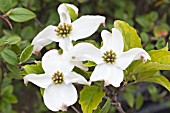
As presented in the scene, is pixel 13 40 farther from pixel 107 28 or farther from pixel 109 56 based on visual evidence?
pixel 107 28

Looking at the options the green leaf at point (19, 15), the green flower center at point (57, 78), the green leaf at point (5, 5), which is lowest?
the green flower center at point (57, 78)

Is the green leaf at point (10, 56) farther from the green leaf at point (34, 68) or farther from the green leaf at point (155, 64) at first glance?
the green leaf at point (155, 64)

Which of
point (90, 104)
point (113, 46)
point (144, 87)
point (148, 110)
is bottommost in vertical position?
point (148, 110)

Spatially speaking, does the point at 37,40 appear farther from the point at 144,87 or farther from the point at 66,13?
the point at 144,87

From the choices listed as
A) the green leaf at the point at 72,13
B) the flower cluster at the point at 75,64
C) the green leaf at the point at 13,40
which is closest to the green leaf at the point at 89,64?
the flower cluster at the point at 75,64

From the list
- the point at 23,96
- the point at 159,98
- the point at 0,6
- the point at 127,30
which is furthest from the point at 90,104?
the point at 23,96

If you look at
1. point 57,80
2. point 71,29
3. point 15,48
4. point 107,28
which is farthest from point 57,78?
point 107,28
